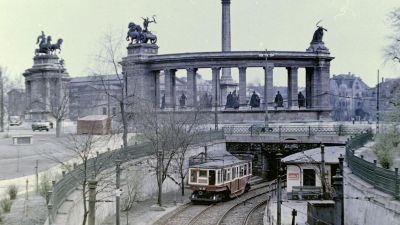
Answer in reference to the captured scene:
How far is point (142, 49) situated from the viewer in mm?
72125

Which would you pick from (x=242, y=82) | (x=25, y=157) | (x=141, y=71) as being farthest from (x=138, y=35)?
(x=25, y=157)

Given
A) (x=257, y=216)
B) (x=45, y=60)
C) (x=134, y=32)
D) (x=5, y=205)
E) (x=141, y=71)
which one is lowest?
(x=257, y=216)

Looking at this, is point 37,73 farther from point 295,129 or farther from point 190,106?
point 295,129

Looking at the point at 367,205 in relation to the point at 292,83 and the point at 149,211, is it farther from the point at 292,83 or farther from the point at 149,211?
the point at 292,83

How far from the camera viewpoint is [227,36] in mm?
80562

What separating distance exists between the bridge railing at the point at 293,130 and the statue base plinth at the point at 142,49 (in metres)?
16.1

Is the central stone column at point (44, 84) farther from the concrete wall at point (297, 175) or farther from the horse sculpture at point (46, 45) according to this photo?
the concrete wall at point (297, 175)

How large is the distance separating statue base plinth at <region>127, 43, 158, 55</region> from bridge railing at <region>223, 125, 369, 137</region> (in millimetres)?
16138

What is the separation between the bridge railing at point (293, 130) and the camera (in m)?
55.5

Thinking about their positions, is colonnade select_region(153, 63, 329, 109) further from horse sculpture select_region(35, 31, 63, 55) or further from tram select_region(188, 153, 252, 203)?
tram select_region(188, 153, 252, 203)

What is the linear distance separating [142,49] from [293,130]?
22429 mm

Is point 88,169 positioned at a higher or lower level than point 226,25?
lower

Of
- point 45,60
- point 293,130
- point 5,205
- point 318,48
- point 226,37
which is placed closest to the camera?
point 5,205

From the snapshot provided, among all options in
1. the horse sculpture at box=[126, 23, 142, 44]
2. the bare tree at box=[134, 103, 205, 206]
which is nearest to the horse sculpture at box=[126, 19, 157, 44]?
the horse sculpture at box=[126, 23, 142, 44]
